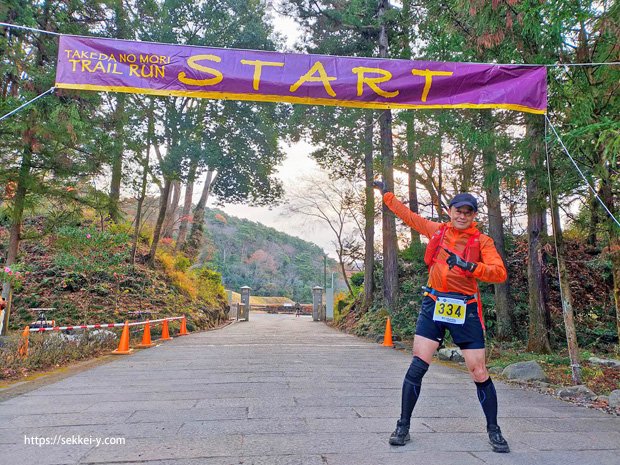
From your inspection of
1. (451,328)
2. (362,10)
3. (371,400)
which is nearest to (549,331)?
(371,400)

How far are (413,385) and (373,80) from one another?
378 centimetres

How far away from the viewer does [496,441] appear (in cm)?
285

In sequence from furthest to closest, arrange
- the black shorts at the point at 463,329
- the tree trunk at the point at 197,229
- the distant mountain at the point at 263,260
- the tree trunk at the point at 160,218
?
the distant mountain at the point at 263,260, the tree trunk at the point at 197,229, the tree trunk at the point at 160,218, the black shorts at the point at 463,329

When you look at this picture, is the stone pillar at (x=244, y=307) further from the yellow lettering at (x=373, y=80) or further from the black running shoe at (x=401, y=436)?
the black running shoe at (x=401, y=436)

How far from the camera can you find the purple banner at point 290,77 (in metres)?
5.16

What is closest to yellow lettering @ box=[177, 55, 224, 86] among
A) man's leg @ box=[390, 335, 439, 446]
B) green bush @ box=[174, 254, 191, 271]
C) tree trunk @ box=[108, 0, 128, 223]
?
man's leg @ box=[390, 335, 439, 446]

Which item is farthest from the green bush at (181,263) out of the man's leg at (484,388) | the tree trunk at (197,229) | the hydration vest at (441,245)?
the man's leg at (484,388)

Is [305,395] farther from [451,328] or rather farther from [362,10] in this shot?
[362,10]

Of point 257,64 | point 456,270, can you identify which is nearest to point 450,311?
point 456,270

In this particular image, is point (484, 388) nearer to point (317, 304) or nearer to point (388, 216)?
point (388, 216)

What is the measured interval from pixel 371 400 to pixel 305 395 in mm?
691

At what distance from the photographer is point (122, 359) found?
25.8ft

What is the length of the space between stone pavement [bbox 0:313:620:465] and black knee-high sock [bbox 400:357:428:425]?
0.72 feet

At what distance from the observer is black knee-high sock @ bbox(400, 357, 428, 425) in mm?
2973
